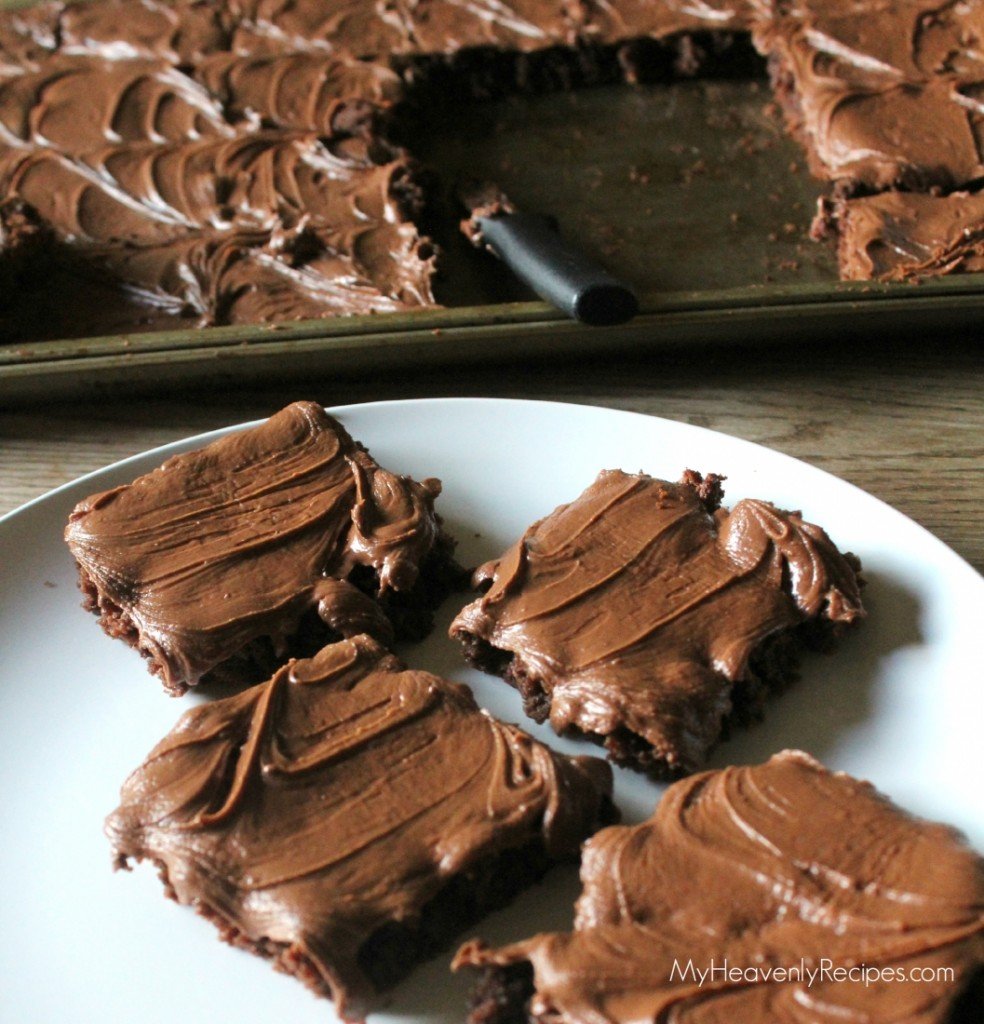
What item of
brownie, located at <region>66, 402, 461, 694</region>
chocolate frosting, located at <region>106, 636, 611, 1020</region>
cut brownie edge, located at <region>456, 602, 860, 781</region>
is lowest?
cut brownie edge, located at <region>456, 602, 860, 781</region>

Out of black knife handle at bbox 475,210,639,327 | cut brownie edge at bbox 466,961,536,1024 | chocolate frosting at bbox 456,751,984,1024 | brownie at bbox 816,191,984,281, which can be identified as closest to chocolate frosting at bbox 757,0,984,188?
brownie at bbox 816,191,984,281

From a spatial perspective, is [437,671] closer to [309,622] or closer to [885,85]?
[309,622]

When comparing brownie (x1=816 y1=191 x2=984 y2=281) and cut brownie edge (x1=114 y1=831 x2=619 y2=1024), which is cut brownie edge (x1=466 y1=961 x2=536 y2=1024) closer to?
cut brownie edge (x1=114 y1=831 x2=619 y2=1024)

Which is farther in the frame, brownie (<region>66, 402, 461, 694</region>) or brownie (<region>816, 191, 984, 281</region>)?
brownie (<region>816, 191, 984, 281</region>)

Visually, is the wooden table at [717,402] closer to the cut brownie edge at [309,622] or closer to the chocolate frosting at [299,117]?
the chocolate frosting at [299,117]

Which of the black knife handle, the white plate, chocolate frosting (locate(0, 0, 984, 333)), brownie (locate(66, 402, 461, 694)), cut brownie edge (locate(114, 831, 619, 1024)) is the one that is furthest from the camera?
chocolate frosting (locate(0, 0, 984, 333))

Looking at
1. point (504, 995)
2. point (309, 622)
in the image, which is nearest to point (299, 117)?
point (309, 622)

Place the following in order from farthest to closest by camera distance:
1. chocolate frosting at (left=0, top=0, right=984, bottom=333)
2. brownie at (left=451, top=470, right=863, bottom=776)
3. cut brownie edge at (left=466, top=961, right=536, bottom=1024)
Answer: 1. chocolate frosting at (left=0, top=0, right=984, bottom=333)
2. brownie at (left=451, top=470, right=863, bottom=776)
3. cut brownie edge at (left=466, top=961, right=536, bottom=1024)
